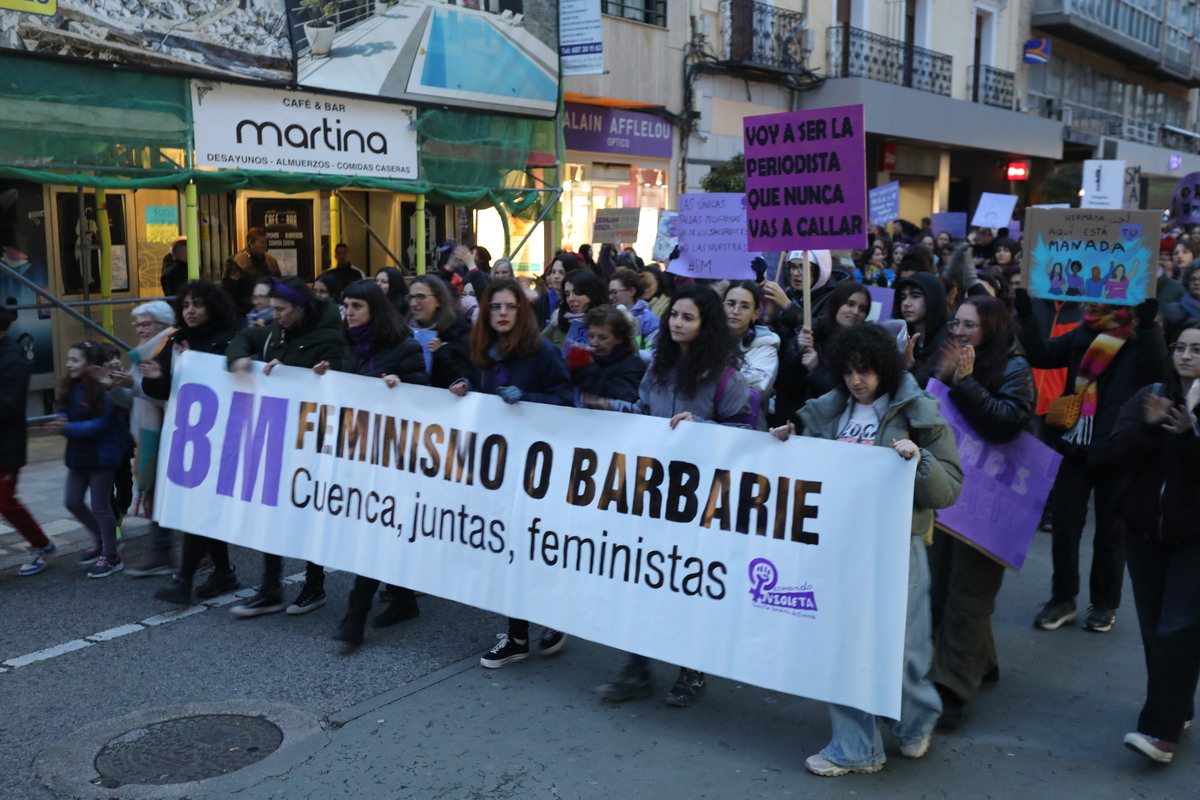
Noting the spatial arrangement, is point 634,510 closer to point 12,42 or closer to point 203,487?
point 203,487

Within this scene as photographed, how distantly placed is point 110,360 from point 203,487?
997 mm

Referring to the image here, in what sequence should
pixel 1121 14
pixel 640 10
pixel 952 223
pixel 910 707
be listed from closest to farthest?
pixel 910 707
pixel 640 10
pixel 952 223
pixel 1121 14

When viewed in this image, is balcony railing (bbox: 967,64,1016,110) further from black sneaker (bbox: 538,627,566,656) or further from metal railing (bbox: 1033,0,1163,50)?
black sneaker (bbox: 538,627,566,656)

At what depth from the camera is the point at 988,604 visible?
482 cm

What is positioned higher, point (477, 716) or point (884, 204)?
point (884, 204)

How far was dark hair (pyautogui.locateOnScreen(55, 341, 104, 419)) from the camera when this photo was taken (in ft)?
21.6

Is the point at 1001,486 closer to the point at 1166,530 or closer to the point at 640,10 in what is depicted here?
the point at 1166,530

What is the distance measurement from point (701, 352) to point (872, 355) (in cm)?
92

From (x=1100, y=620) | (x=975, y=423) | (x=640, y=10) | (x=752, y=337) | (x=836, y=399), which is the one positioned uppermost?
(x=640, y=10)

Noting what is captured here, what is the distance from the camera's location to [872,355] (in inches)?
170

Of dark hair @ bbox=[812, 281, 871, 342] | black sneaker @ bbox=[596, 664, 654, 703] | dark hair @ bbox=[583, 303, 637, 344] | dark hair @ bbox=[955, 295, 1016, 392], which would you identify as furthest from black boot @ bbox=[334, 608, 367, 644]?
dark hair @ bbox=[955, 295, 1016, 392]

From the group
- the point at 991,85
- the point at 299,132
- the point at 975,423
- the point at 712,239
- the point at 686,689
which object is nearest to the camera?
the point at 975,423

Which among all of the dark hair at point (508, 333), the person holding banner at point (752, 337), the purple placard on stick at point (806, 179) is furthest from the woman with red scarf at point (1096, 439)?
the dark hair at point (508, 333)

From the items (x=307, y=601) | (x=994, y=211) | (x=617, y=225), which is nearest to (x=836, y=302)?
(x=307, y=601)
